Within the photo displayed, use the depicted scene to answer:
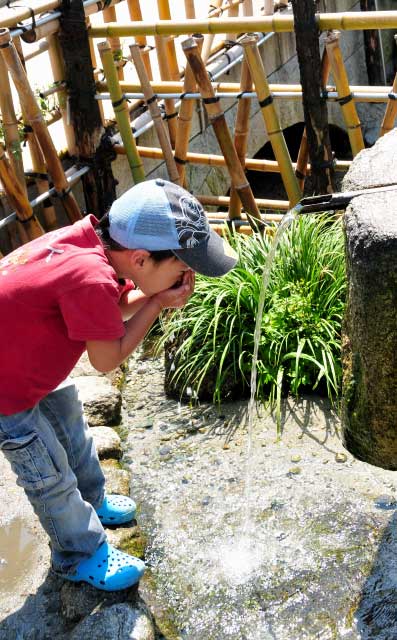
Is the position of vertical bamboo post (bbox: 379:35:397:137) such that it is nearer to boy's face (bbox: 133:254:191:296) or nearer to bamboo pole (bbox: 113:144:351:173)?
bamboo pole (bbox: 113:144:351:173)

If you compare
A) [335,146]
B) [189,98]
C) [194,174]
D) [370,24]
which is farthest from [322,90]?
[335,146]

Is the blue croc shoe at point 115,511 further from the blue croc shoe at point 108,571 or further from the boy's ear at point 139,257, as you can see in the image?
the boy's ear at point 139,257

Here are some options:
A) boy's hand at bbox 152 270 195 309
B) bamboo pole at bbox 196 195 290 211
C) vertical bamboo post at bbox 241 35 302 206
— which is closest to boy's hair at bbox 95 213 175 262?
boy's hand at bbox 152 270 195 309

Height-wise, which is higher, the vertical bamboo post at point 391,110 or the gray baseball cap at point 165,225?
the gray baseball cap at point 165,225

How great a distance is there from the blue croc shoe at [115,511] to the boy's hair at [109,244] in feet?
3.63

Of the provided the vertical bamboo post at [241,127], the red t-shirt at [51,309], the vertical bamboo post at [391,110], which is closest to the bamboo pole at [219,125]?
the vertical bamboo post at [241,127]

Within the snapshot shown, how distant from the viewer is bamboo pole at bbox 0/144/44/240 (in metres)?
4.69

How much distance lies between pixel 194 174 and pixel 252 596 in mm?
4620

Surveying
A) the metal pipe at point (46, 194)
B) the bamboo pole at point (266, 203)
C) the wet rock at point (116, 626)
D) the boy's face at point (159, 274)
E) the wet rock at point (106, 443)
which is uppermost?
the boy's face at point (159, 274)

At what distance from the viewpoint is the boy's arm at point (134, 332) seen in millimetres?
2492

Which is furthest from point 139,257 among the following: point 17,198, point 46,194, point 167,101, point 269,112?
point 167,101

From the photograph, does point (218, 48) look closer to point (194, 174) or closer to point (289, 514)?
point (194, 174)

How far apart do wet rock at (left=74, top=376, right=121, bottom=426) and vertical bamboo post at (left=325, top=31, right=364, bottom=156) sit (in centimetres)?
189

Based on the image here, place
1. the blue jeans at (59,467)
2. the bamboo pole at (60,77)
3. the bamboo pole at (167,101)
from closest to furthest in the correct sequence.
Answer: the blue jeans at (59,467) → the bamboo pole at (60,77) → the bamboo pole at (167,101)
